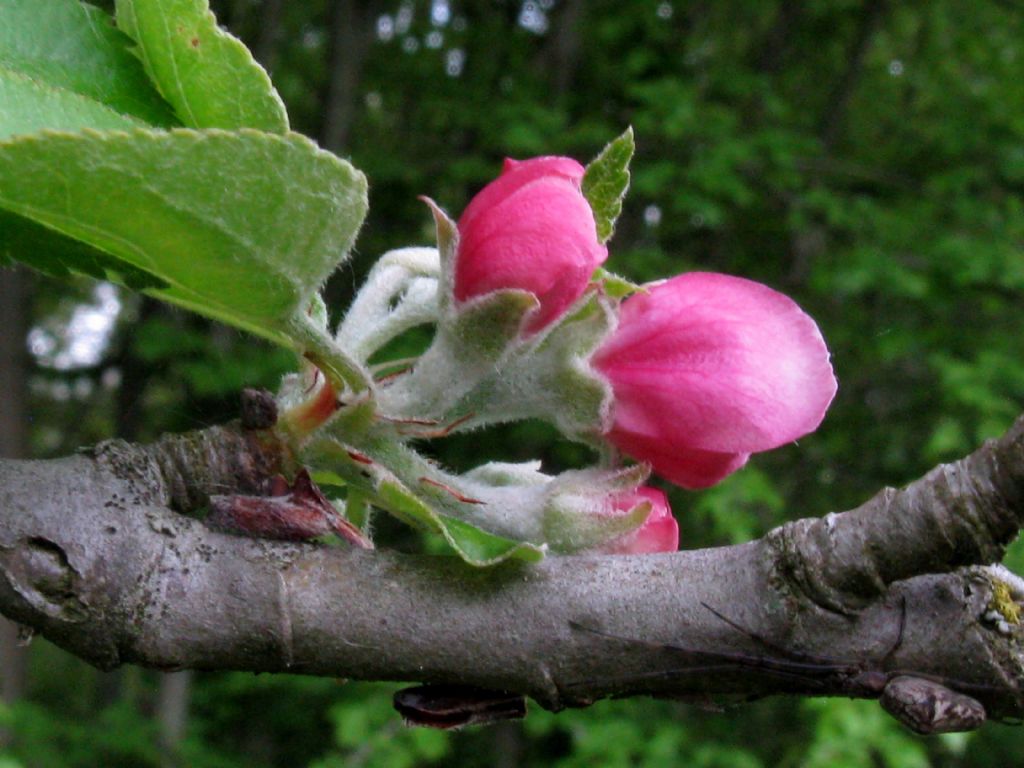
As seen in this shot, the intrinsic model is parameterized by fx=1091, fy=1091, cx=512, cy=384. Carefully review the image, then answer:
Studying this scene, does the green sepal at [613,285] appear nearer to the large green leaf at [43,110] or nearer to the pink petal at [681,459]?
the pink petal at [681,459]

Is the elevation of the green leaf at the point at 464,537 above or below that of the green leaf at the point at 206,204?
below

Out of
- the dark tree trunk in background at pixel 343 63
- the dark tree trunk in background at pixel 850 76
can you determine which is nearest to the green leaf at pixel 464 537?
the dark tree trunk in background at pixel 343 63

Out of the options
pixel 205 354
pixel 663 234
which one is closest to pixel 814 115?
pixel 663 234

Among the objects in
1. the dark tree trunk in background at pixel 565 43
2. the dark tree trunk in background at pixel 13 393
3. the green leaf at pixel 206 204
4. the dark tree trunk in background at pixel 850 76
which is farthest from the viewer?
the dark tree trunk in background at pixel 850 76

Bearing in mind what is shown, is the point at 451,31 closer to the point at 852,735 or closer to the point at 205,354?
the point at 205,354

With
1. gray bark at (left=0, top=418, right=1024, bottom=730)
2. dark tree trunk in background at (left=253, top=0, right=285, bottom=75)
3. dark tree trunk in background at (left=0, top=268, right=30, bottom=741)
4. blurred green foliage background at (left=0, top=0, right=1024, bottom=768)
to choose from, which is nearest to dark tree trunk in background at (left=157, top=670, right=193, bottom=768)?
blurred green foliage background at (left=0, top=0, right=1024, bottom=768)

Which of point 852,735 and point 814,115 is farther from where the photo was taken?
point 814,115

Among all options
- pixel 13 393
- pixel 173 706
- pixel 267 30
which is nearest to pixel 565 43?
pixel 267 30
